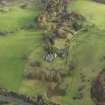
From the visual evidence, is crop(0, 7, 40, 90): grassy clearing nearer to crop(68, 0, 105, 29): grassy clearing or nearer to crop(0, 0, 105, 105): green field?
crop(0, 0, 105, 105): green field

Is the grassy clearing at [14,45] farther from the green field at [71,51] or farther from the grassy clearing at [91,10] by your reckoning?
the grassy clearing at [91,10]

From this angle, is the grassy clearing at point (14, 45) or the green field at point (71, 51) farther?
the grassy clearing at point (14, 45)

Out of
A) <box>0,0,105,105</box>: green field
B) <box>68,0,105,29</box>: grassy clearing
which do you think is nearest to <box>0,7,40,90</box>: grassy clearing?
<box>0,0,105,105</box>: green field

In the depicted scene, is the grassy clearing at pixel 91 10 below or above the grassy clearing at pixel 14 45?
above

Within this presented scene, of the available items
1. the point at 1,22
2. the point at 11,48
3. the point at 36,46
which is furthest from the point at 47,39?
the point at 1,22

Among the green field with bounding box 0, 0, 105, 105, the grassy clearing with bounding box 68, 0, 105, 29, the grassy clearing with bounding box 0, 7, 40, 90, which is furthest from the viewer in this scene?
the grassy clearing with bounding box 68, 0, 105, 29

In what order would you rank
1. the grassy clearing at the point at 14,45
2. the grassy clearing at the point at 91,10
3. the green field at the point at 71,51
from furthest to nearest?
1. the grassy clearing at the point at 91,10
2. the grassy clearing at the point at 14,45
3. the green field at the point at 71,51

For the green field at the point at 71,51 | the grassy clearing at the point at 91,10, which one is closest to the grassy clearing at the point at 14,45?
the green field at the point at 71,51

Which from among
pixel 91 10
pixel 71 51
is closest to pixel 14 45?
pixel 71 51

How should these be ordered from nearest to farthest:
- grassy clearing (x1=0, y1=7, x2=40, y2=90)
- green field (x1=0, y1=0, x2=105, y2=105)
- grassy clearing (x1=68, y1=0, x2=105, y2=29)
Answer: green field (x1=0, y1=0, x2=105, y2=105)
grassy clearing (x1=0, y1=7, x2=40, y2=90)
grassy clearing (x1=68, y1=0, x2=105, y2=29)
